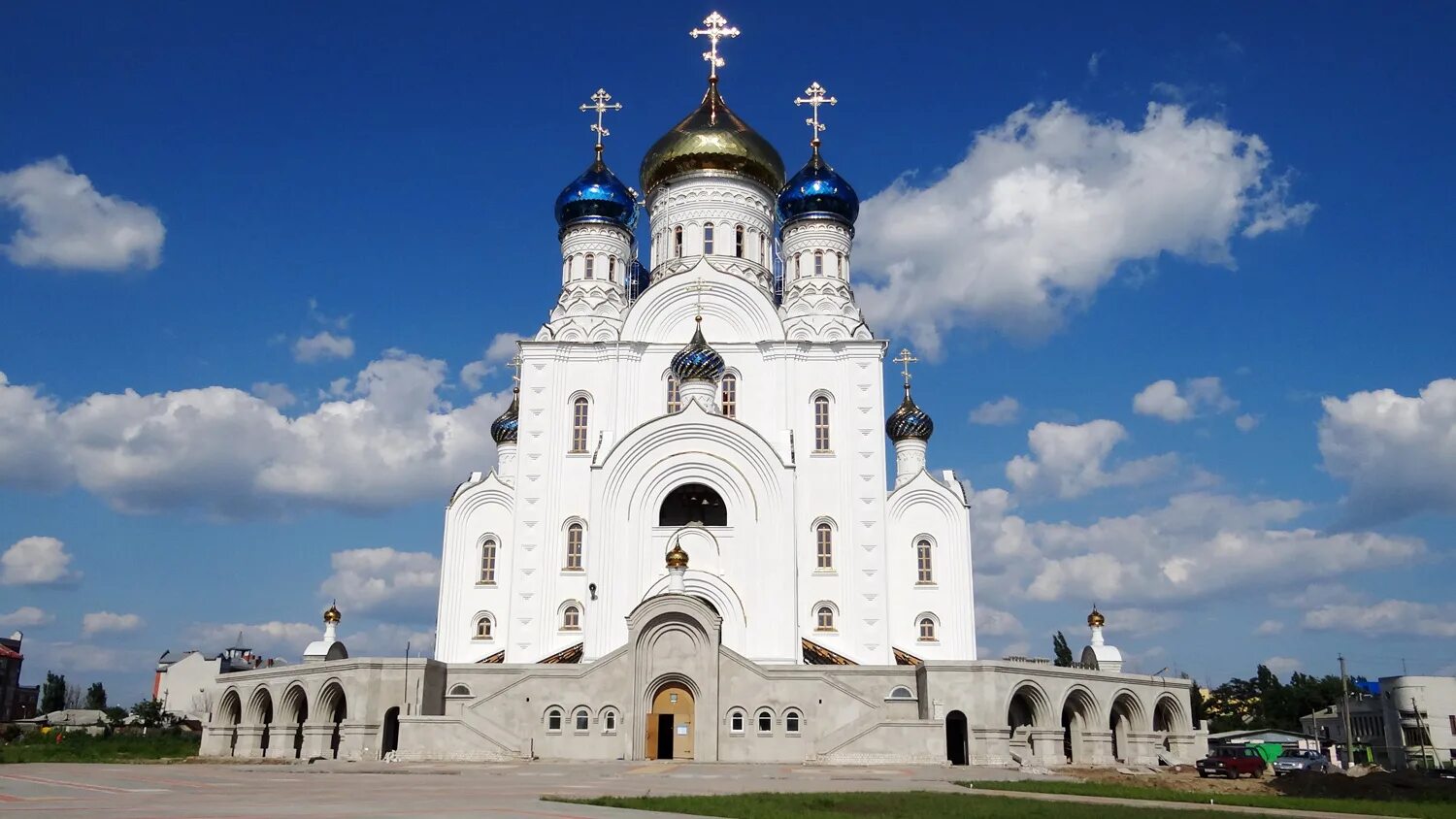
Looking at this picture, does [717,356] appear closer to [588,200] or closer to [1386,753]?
[588,200]

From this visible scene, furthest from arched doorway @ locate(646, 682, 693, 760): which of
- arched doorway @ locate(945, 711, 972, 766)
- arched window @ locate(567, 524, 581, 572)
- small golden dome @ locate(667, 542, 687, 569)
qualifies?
arched window @ locate(567, 524, 581, 572)

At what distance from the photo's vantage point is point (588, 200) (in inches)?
1332

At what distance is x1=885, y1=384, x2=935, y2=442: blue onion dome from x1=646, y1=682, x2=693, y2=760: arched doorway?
11.7m

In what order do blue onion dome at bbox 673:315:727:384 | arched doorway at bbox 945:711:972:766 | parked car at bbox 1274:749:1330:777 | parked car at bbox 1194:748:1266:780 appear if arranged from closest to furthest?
parked car at bbox 1194:748:1266:780 < parked car at bbox 1274:749:1330:777 < arched doorway at bbox 945:711:972:766 < blue onion dome at bbox 673:315:727:384

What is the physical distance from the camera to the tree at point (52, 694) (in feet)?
204

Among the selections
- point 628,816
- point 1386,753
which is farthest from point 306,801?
point 1386,753

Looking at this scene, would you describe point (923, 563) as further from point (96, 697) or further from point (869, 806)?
point (96, 697)

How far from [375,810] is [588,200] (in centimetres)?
2557

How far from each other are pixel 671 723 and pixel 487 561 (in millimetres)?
9596

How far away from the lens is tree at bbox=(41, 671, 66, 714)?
62.2 meters

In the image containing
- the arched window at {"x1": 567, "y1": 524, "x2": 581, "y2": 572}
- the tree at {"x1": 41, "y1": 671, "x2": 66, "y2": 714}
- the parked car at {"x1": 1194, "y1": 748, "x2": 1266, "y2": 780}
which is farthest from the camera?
the tree at {"x1": 41, "y1": 671, "x2": 66, "y2": 714}

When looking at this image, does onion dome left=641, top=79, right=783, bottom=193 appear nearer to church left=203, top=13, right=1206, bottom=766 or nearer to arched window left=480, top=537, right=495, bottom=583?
church left=203, top=13, right=1206, bottom=766

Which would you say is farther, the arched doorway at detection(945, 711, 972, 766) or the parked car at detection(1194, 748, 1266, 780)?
the arched doorway at detection(945, 711, 972, 766)

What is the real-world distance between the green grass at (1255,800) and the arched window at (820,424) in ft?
46.8
